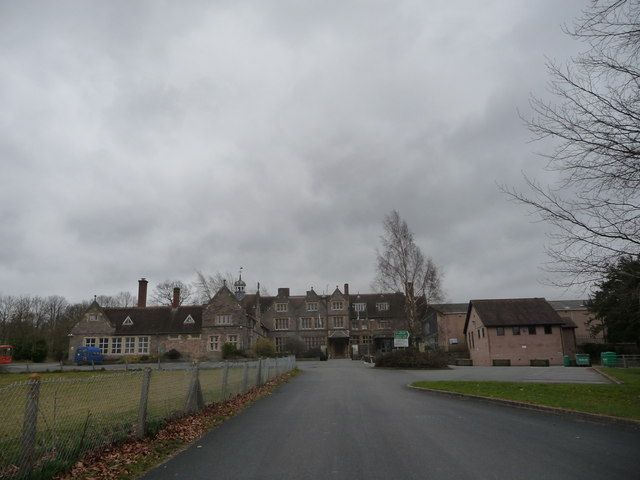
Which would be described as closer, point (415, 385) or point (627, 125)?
point (627, 125)

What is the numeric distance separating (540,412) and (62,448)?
38.3 feet

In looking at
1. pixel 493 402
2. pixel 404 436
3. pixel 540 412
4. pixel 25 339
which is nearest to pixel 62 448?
pixel 404 436

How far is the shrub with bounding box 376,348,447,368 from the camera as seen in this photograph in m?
38.7

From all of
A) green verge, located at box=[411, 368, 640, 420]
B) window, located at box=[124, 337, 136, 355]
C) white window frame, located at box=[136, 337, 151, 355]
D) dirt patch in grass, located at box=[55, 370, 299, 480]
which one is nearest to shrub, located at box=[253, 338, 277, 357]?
white window frame, located at box=[136, 337, 151, 355]

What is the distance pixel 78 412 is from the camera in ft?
27.7

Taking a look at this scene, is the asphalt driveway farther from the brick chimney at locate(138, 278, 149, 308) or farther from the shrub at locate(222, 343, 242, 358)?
the brick chimney at locate(138, 278, 149, 308)

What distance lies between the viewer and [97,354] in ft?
173

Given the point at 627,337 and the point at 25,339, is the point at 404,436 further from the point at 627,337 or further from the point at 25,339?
the point at 25,339

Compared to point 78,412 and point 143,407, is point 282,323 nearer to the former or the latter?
point 143,407

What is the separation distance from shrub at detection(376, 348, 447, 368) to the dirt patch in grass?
2782 cm

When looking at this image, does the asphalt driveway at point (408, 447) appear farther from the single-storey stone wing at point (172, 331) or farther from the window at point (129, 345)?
the window at point (129, 345)

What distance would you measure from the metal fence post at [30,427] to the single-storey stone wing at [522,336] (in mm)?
46740

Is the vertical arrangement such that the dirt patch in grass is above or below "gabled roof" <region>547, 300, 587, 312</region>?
below

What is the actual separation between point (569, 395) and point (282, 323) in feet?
204
